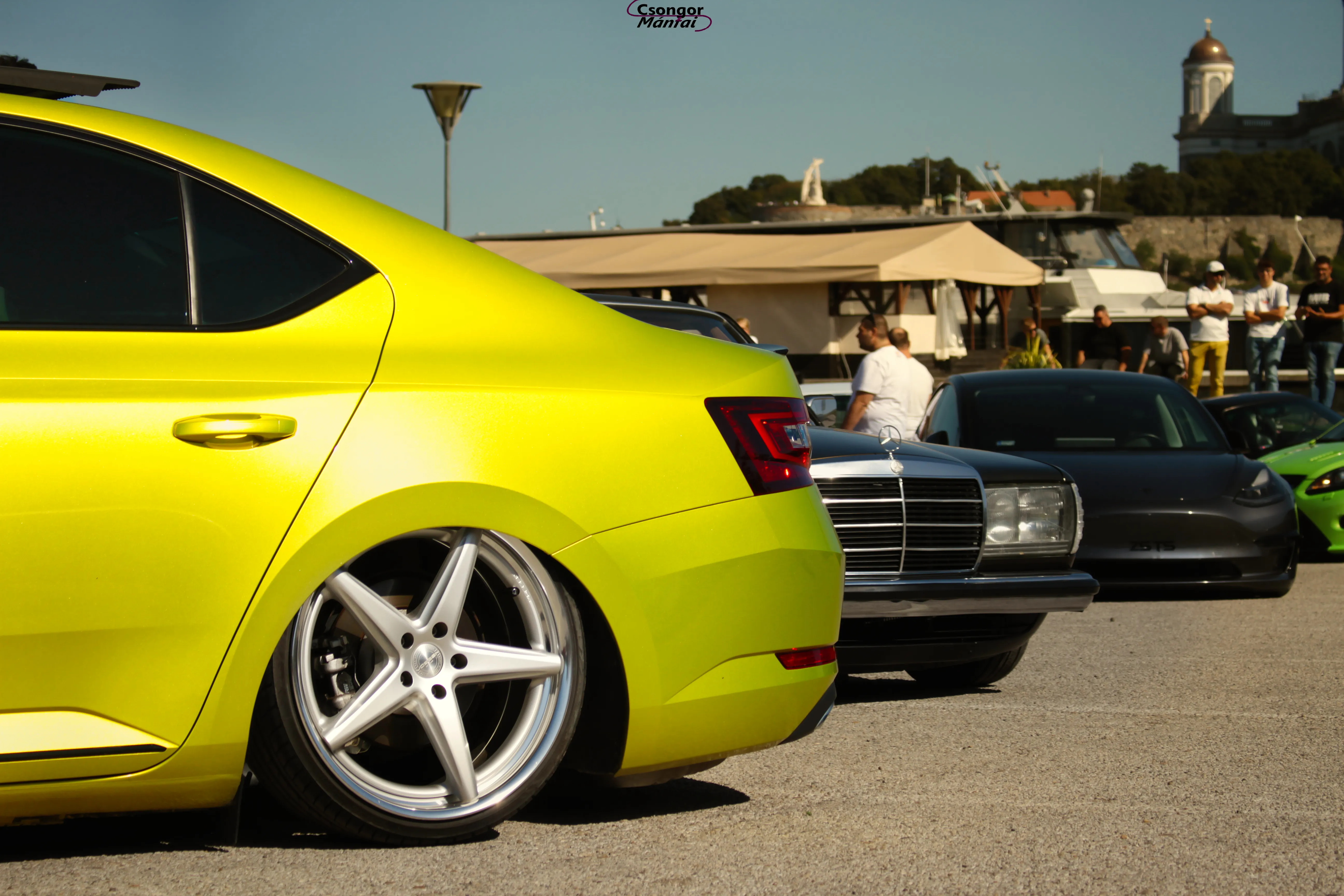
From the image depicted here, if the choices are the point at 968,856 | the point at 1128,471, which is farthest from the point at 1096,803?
the point at 1128,471

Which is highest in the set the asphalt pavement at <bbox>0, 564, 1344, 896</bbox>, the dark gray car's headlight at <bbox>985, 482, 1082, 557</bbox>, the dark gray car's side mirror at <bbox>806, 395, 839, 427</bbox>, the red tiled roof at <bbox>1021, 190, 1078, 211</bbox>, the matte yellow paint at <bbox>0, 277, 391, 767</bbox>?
the red tiled roof at <bbox>1021, 190, 1078, 211</bbox>

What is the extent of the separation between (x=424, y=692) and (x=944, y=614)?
2495 millimetres

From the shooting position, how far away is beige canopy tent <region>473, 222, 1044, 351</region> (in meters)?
22.9

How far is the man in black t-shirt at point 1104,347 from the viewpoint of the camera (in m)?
17.4

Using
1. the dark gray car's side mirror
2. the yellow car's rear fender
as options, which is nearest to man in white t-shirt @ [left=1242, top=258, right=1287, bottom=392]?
the dark gray car's side mirror

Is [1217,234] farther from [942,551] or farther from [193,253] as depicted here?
[193,253]

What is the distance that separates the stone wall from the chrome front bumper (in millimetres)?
125952

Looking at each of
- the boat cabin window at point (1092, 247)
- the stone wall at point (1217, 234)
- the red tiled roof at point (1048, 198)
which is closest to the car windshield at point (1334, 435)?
the boat cabin window at point (1092, 247)

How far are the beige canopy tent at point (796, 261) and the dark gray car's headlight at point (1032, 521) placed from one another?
15.8m

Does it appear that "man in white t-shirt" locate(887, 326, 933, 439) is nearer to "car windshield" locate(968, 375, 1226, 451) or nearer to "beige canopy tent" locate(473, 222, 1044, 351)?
"car windshield" locate(968, 375, 1226, 451)

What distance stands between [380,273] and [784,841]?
1.51 meters

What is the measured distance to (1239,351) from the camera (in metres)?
31.3

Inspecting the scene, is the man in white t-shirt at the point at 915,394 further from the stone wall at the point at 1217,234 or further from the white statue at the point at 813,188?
the stone wall at the point at 1217,234

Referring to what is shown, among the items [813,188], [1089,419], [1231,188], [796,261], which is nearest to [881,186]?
[1231,188]
